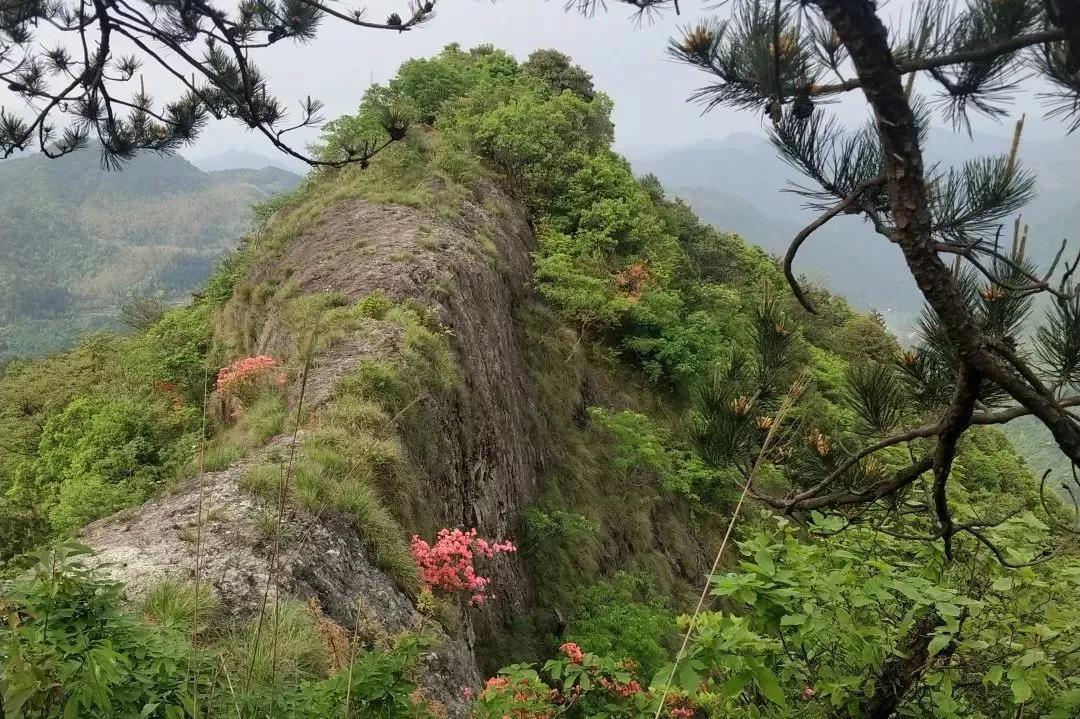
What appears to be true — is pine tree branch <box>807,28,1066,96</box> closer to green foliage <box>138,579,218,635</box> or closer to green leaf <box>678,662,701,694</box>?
green leaf <box>678,662,701,694</box>

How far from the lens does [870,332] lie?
65.2 ft

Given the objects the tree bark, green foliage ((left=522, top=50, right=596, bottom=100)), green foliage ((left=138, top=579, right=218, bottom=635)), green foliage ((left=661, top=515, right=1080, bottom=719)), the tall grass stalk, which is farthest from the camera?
green foliage ((left=522, top=50, right=596, bottom=100))

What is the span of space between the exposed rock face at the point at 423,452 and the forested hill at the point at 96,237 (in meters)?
73.8

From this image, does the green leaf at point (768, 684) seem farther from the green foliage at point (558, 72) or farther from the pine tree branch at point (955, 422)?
the green foliage at point (558, 72)

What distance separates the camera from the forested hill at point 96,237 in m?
86.6

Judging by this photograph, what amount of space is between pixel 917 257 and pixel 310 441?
3.93m

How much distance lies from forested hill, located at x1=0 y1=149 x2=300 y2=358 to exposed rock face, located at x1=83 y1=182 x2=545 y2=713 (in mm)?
73815

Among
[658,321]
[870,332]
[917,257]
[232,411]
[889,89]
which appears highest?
[870,332]

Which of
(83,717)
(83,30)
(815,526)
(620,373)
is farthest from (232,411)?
(620,373)

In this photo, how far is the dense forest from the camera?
1.90 meters

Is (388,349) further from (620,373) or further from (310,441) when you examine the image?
(620,373)

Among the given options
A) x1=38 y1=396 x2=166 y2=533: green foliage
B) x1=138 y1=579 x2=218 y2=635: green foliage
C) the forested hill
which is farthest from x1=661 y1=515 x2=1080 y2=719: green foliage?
the forested hill

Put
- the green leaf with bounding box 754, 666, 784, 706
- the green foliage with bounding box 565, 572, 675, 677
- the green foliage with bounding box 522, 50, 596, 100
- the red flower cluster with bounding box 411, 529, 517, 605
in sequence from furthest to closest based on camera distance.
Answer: the green foliage with bounding box 522, 50, 596, 100, the green foliage with bounding box 565, 572, 675, 677, the red flower cluster with bounding box 411, 529, 517, 605, the green leaf with bounding box 754, 666, 784, 706

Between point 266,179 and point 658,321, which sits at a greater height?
point 266,179
